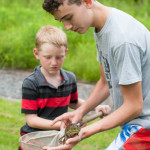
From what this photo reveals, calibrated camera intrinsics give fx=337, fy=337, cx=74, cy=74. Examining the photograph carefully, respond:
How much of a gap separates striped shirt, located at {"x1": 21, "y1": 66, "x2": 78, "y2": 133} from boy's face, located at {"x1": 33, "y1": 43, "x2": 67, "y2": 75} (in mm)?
105

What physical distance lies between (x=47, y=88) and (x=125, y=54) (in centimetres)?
112

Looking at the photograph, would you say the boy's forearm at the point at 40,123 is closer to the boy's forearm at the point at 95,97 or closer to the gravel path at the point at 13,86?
the boy's forearm at the point at 95,97

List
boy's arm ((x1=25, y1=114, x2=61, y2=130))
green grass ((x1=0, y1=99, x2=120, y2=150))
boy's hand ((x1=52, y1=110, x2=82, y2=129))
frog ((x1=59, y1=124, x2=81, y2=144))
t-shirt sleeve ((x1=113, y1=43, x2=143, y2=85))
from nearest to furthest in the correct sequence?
t-shirt sleeve ((x1=113, y1=43, x2=143, y2=85))
frog ((x1=59, y1=124, x2=81, y2=144))
boy's hand ((x1=52, y1=110, x2=82, y2=129))
boy's arm ((x1=25, y1=114, x2=61, y2=130))
green grass ((x1=0, y1=99, x2=120, y2=150))

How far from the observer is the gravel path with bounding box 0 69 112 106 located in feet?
19.9

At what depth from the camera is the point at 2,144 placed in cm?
411

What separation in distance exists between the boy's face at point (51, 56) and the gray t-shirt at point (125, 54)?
65cm

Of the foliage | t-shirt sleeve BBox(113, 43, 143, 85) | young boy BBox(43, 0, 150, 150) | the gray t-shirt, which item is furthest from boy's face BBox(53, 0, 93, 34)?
the foliage

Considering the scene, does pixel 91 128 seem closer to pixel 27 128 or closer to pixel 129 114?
pixel 129 114

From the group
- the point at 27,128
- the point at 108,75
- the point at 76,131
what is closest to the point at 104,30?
the point at 108,75

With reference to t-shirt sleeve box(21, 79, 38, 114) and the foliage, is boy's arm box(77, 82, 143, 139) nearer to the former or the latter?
t-shirt sleeve box(21, 79, 38, 114)

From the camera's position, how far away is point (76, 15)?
2.27 metres

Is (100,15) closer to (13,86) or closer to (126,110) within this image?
(126,110)

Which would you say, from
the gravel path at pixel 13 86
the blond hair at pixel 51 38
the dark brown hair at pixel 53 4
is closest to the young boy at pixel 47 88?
the blond hair at pixel 51 38

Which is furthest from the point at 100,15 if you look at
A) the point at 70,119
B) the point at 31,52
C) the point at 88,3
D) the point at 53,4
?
the point at 31,52
